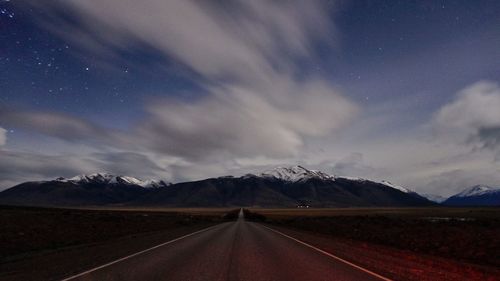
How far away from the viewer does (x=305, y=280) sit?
33.1 feet

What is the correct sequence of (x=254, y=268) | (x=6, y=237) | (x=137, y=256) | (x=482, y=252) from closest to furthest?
(x=254, y=268), (x=137, y=256), (x=482, y=252), (x=6, y=237)

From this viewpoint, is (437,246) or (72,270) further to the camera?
(437,246)

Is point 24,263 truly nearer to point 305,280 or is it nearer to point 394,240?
point 305,280

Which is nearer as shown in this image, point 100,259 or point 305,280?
point 305,280

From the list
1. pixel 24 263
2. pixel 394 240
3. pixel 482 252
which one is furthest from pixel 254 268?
pixel 394 240

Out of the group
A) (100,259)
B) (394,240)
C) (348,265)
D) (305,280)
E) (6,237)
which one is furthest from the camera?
(394,240)

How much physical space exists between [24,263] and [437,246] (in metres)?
19.8

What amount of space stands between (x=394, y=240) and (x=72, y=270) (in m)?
21.5

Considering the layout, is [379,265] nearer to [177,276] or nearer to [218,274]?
[218,274]

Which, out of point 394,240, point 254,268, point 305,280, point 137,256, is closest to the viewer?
point 305,280

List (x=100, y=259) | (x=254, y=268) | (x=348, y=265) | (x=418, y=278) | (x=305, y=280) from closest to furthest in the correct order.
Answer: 1. (x=305, y=280)
2. (x=418, y=278)
3. (x=254, y=268)
4. (x=348, y=265)
5. (x=100, y=259)

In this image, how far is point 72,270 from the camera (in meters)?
11.8

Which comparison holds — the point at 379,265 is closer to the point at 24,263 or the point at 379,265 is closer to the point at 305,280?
the point at 305,280

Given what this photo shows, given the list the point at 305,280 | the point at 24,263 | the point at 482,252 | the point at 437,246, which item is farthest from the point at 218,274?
the point at 437,246
